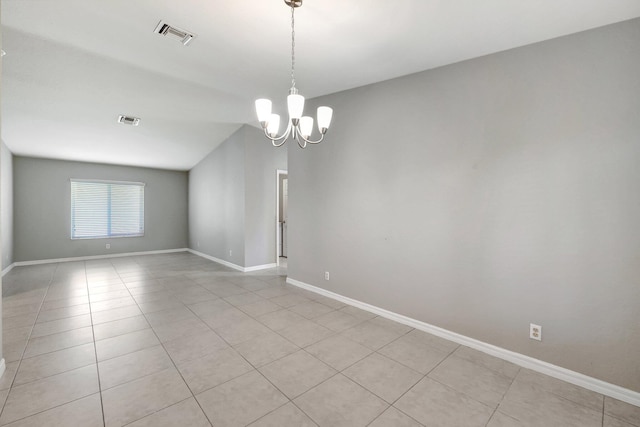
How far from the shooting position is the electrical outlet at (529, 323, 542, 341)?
2168 millimetres

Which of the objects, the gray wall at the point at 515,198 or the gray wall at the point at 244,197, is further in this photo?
the gray wall at the point at 244,197

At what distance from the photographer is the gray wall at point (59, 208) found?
5.71 m

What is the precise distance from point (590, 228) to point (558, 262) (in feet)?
1.07

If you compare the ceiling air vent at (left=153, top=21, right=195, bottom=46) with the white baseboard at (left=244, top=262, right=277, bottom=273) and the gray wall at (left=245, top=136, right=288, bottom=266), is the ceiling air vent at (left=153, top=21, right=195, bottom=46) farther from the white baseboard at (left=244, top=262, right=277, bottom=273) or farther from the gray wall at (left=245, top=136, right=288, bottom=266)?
the white baseboard at (left=244, top=262, right=277, bottom=273)

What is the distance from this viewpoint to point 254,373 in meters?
2.10

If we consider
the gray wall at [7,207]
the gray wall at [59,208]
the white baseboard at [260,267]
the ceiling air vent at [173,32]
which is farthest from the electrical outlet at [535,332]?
the gray wall at [59,208]

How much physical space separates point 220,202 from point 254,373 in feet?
15.4

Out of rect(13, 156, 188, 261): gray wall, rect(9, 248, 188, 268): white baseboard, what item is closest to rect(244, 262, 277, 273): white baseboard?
rect(9, 248, 188, 268): white baseboard

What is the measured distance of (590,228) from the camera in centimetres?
197

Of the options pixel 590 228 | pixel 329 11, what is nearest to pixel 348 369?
pixel 590 228

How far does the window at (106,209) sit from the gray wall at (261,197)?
12.8 feet

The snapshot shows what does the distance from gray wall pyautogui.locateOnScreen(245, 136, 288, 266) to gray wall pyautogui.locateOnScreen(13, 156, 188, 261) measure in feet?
12.3

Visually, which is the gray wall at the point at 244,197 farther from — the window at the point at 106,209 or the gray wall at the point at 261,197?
the window at the point at 106,209

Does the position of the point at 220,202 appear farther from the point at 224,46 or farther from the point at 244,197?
the point at 224,46
